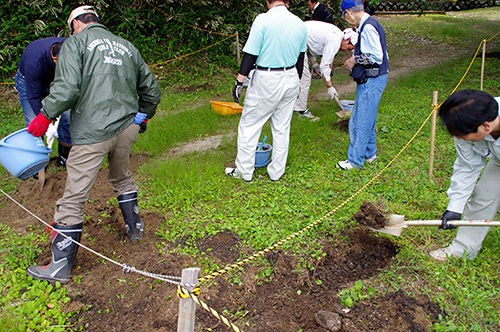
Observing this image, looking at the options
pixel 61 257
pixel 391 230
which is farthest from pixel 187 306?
pixel 391 230

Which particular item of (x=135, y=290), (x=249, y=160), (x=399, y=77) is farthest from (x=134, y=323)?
(x=399, y=77)

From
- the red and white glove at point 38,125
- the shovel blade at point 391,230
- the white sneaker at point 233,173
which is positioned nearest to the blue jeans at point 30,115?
the red and white glove at point 38,125

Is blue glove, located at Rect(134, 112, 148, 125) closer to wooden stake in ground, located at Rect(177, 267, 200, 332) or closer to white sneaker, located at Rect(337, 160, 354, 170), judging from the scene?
wooden stake in ground, located at Rect(177, 267, 200, 332)

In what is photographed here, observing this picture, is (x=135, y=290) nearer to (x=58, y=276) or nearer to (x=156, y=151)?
(x=58, y=276)

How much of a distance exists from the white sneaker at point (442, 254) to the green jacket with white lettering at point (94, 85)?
9.17ft

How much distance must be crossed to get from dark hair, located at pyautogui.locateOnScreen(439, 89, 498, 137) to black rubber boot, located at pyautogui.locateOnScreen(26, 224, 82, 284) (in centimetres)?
279

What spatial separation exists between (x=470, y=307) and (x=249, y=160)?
2.66m

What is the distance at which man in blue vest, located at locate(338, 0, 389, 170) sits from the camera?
179 inches

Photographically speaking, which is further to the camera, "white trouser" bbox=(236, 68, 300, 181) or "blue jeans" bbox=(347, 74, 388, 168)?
"blue jeans" bbox=(347, 74, 388, 168)

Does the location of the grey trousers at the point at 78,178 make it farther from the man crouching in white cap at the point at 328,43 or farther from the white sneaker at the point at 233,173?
the man crouching in white cap at the point at 328,43

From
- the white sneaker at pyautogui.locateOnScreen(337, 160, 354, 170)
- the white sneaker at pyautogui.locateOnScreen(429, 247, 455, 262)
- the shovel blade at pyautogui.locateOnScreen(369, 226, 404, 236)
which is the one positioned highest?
the shovel blade at pyautogui.locateOnScreen(369, 226, 404, 236)

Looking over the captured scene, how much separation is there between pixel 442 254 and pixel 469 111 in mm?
1501

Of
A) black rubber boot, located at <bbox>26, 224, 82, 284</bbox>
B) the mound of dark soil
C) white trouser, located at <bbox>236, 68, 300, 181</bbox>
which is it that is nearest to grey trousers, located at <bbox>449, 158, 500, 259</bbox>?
the mound of dark soil

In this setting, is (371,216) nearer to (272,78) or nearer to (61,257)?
(272,78)
